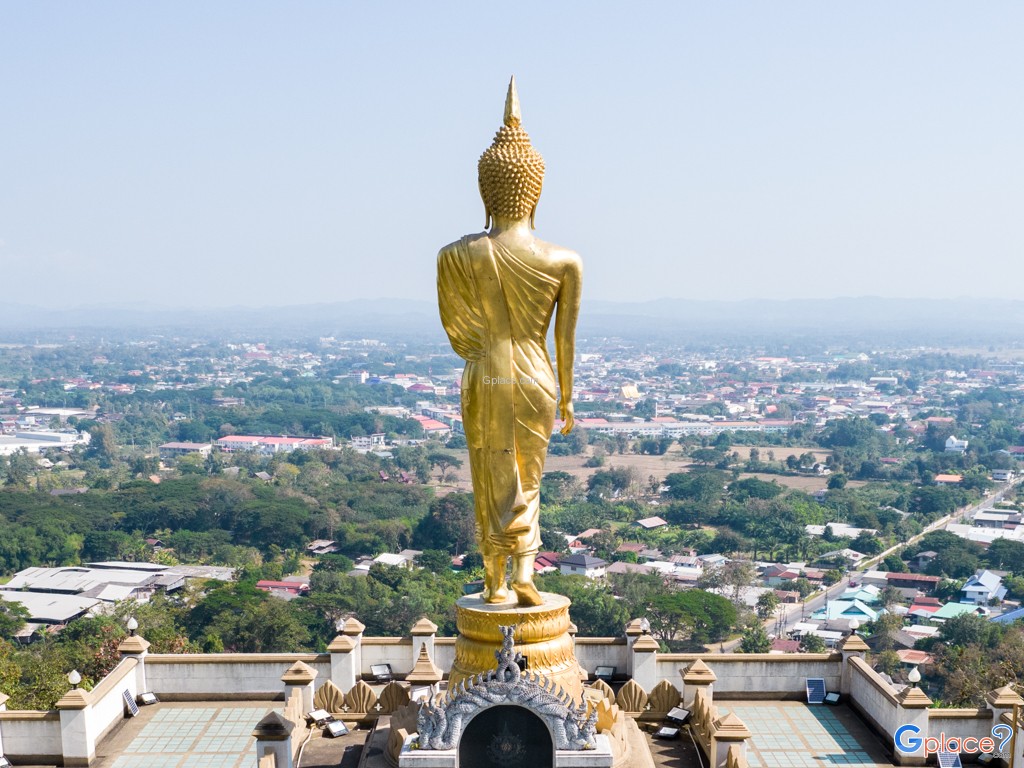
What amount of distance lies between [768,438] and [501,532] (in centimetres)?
9767

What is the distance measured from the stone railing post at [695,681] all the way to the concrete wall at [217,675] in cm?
443

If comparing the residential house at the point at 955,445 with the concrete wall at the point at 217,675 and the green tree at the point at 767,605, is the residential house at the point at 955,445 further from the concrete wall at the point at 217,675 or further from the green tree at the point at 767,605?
the concrete wall at the point at 217,675

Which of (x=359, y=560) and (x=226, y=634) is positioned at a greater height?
(x=226, y=634)

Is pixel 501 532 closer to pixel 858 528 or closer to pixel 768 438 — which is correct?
pixel 858 528

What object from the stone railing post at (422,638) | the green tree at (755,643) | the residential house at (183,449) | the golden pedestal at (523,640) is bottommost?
the residential house at (183,449)

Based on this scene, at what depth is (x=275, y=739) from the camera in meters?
11.4

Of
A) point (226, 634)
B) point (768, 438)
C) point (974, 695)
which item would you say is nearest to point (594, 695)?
point (974, 695)

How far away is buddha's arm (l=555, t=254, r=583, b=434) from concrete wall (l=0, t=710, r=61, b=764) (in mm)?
6288

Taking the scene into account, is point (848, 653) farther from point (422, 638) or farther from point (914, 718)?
point (422, 638)

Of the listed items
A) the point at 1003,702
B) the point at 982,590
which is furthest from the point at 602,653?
the point at 982,590

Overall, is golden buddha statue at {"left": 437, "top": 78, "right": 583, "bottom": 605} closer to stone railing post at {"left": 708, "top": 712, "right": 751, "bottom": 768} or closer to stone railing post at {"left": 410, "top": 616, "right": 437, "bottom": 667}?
stone railing post at {"left": 708, "top": 712, "right": 751, "bottom": 768}

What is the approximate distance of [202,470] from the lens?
79750mm

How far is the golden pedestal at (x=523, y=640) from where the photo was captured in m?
11.4

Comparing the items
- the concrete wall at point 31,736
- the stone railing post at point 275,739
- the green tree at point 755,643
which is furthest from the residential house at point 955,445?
the stone railing post at point 275,739
